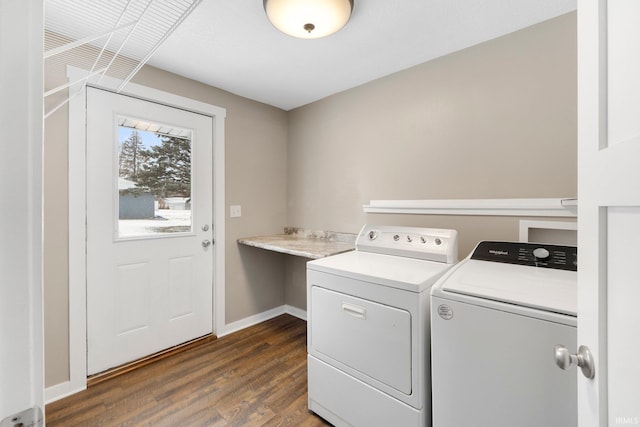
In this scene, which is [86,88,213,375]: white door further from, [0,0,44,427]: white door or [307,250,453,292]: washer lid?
[0,0,44,427]: white door

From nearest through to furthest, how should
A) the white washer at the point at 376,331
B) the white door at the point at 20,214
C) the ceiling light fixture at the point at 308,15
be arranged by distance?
1. the white door at the point at 20,214
2. the white washer at the point at 376,331
3. the ceiling light fixture at the point at 308,15

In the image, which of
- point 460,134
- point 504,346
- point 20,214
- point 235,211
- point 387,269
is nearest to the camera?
point 20,214

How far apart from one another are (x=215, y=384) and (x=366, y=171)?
199 cm

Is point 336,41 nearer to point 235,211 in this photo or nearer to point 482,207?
point 482,207

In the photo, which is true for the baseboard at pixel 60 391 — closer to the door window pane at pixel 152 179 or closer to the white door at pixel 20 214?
the door window pane at pixel 152 179

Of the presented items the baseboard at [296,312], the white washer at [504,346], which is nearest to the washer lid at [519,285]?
the white washer at [504,346]

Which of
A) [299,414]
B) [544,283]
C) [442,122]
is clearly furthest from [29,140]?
[442,122]

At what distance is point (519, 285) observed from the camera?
114cm

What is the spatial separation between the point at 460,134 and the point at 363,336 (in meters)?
1.50

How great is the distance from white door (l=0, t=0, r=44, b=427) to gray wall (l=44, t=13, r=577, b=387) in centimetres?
182

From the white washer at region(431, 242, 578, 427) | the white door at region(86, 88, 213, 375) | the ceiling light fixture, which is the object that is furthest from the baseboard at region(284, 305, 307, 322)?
the ceiling light fixture

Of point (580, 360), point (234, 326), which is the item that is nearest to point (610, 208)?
point (580, 360)

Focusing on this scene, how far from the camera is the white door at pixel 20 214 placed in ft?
1.23

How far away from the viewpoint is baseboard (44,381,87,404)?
5.71 feet
